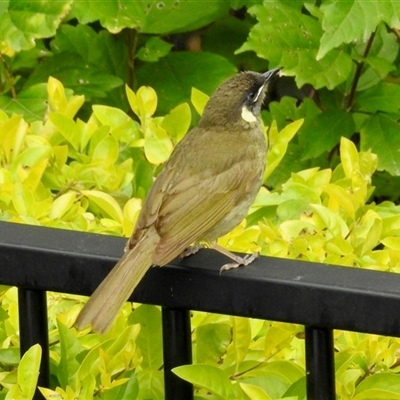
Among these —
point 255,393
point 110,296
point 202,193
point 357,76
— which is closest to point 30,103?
point 202,193

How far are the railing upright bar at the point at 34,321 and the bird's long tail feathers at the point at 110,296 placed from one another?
0.08 metres

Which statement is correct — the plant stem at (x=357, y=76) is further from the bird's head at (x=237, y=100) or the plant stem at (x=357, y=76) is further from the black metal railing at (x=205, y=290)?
the black metal railing at (x=205, y=290)

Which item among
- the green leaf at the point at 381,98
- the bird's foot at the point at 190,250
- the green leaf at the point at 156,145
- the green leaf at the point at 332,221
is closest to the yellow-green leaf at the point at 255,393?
the bird's foot at the point at 190,250

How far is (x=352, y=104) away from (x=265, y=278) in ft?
6.26

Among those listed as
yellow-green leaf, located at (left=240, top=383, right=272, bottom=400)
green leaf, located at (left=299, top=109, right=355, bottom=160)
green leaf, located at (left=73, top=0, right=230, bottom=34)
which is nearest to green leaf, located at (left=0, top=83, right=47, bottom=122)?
green leaf, located at (left=73, top=0, right=230, bottom=34)

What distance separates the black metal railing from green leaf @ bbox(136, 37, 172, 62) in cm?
175

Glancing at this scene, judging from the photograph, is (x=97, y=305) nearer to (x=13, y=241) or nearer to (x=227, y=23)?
(x=13, y=241)

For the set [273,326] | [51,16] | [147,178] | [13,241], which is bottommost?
[273,326]

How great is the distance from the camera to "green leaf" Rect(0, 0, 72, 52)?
3465mm

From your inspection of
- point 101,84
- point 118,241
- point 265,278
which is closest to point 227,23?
point 101,84

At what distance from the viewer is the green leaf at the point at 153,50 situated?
3902 mm

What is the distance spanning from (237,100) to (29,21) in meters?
0.71

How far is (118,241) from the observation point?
2277 millimetres

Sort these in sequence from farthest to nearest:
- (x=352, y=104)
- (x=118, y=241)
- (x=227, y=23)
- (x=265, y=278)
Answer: (x=227, y=23) → (x=352, y=104) → (x=118, y=241) → (x=265, y=278)
